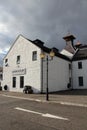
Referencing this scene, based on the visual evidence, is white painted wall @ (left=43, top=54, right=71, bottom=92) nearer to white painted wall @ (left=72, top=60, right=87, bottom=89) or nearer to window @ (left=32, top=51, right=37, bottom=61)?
white painted wall @ (left=72, top=60, right=87, bottom=89)

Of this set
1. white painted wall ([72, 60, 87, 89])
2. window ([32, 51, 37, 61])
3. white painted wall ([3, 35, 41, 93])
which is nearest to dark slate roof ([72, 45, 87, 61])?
white painted wall ([72, 60, 87, 89])

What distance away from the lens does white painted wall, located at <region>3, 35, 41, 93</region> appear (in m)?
23.1

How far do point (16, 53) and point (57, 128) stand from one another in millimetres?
22424

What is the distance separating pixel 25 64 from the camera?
→ 25062mm

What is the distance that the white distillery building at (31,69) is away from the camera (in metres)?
23.1

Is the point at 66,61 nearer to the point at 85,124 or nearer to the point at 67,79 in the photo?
the point at 67,79

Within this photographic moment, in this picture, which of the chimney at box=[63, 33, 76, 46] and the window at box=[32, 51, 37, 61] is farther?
the chimney at box=[63, 33, 76, 46]

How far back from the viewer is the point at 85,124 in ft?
21.7

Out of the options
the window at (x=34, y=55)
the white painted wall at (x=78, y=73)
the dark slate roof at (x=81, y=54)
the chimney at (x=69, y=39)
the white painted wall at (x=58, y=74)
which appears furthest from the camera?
the chimney at (x=69, y=39)

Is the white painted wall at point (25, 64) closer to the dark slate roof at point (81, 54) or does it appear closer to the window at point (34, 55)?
the window at point (34, 55)

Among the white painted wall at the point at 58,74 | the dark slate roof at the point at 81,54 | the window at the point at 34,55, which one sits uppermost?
the dark slate roof at the point at 81,54

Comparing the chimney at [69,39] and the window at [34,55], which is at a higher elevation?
the chimney at [69,39]

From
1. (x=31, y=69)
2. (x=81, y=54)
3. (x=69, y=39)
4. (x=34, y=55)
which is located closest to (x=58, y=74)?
(x=31, y=69)

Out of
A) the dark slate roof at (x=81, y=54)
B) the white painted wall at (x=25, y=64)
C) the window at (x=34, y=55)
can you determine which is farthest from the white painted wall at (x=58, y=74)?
the dark slate roof at (x=81, y=54)
